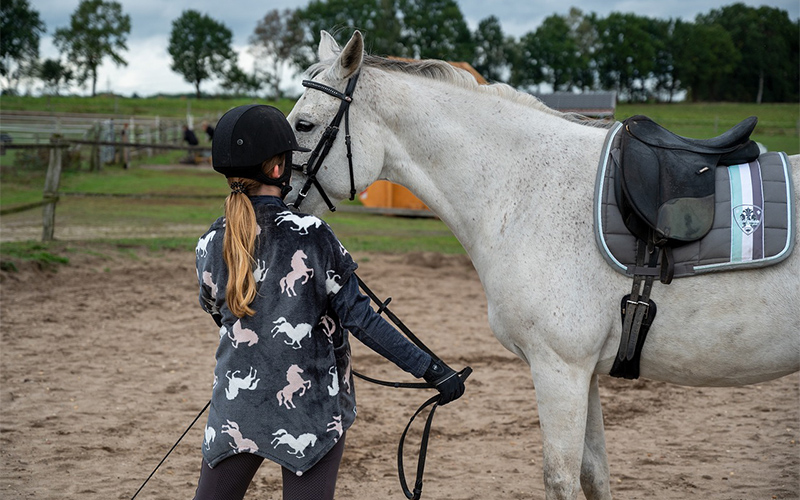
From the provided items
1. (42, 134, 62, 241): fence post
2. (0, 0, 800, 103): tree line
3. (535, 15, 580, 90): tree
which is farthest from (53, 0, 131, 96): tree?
(42, 134, 62, 241): fence post

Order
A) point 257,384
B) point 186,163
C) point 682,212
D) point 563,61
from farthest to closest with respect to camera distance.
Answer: point 563,61 < point 186,163 < point 682,212 < point 257,384

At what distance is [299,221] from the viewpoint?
2.03 meters

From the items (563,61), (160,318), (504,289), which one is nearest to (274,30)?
(563,61)

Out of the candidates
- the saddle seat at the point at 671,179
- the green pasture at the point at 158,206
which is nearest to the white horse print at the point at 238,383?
the saddle seat at the point at 671,179

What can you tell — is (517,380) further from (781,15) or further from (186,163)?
(781,15)

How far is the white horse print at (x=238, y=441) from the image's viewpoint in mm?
2004

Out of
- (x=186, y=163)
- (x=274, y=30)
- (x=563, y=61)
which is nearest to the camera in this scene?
(x=186, y=163)

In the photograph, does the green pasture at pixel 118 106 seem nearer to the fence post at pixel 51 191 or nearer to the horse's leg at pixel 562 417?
the fence post at pixel 51 191

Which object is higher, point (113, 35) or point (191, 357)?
point (113, 35)

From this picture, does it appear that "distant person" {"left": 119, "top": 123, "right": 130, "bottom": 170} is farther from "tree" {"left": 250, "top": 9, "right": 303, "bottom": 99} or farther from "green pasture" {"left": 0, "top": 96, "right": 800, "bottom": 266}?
"tree" {"left": 250, "top": 9, "right": 303, "bottom": 99}

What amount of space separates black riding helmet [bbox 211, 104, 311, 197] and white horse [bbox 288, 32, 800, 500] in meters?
0.67

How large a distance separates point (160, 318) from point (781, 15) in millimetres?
30311

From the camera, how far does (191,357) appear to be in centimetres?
608

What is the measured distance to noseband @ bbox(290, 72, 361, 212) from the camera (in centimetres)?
273
